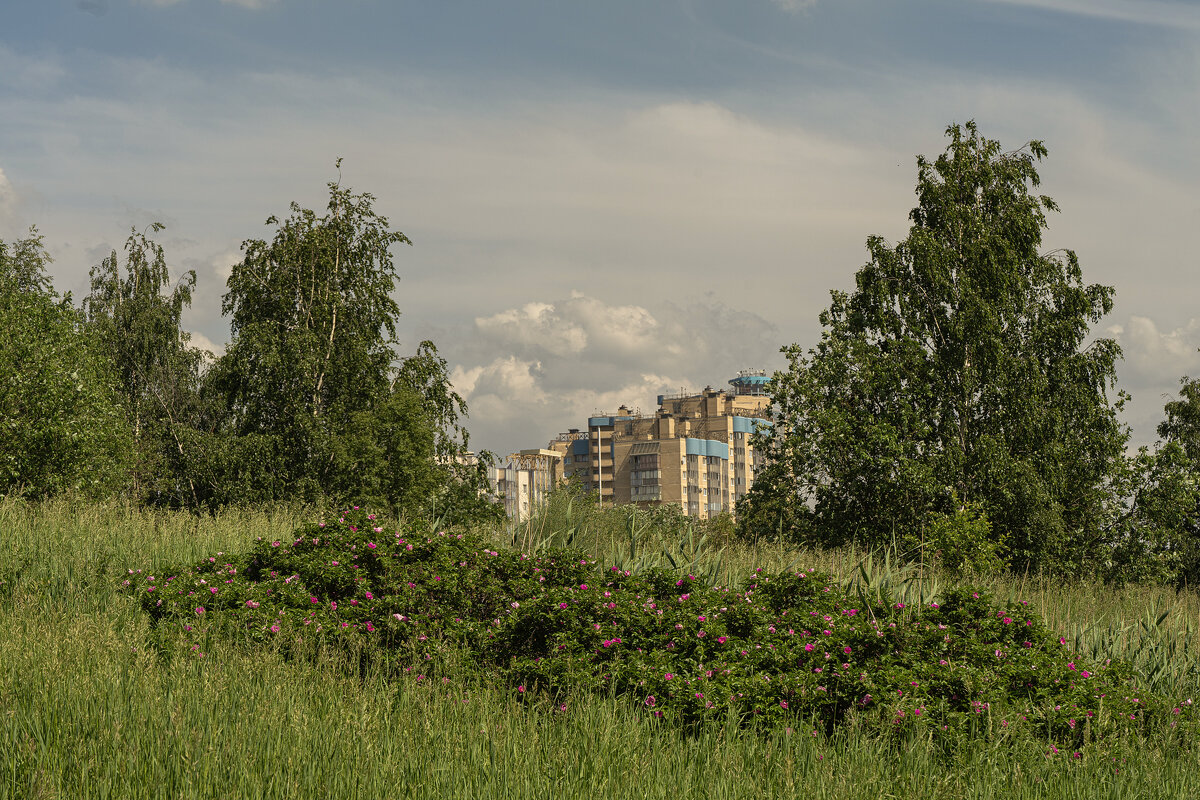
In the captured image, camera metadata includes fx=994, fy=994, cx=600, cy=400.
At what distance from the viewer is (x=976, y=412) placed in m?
20.4

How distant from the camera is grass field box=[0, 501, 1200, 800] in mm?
3969

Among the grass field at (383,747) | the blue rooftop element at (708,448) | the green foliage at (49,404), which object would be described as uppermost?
the blue rooftop element at (708,448)

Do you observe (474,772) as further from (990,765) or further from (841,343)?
(841,343)

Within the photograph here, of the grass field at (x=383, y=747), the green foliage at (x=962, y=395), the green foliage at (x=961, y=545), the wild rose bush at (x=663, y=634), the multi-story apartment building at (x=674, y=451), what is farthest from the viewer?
the multi-story apartment building at (x=674, y=451)

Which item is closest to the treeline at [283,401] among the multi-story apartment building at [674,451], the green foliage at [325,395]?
the green foliage at [325,395]

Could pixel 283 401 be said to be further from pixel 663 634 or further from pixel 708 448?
pixel 708 448

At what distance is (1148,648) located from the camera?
7.77 m

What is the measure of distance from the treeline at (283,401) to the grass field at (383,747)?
16.3m

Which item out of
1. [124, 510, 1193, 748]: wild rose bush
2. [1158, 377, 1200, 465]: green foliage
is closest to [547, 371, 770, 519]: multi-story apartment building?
[1158, 377, 1200, 465]: green foliage

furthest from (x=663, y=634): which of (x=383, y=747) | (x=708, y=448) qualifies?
(x=708, y=448)

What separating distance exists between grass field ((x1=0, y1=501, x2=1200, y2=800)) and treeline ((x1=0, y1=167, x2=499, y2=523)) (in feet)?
53.5

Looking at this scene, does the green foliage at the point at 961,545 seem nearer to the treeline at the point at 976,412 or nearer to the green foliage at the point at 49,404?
the treeline at the point at 976,412

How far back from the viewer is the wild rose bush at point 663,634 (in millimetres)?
5609

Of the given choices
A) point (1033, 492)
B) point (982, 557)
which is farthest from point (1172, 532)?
point (982, 557)
